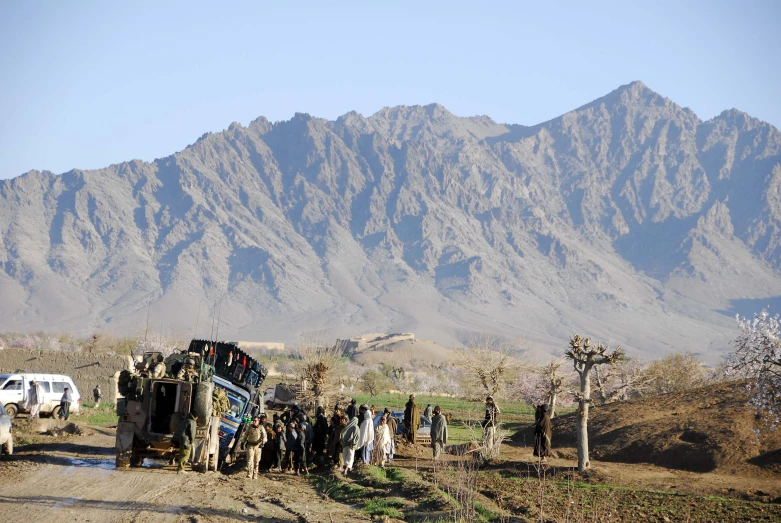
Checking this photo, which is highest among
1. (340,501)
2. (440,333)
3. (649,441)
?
(440,333)

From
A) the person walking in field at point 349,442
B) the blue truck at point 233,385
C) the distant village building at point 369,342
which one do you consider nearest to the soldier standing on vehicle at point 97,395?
the blue truck at point 233,385

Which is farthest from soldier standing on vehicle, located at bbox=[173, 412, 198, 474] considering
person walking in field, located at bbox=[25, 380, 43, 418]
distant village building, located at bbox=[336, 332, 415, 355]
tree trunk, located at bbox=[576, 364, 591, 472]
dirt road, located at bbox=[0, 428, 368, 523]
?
distant village building, located at bbox=[336, 332, 415, 355]

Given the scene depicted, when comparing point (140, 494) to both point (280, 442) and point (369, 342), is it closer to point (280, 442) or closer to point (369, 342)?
point (280, 442)

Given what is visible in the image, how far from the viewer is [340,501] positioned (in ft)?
61.9

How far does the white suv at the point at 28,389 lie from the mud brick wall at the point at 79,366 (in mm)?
7110

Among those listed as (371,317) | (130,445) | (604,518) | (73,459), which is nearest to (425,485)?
(604,518)


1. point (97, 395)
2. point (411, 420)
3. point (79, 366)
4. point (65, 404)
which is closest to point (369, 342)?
point (79, 366)

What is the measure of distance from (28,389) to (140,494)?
14.3 meters

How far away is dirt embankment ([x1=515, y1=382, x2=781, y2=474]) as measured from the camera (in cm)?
2364

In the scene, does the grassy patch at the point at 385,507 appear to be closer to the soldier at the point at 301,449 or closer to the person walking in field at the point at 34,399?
the soldier at the point at 301,449

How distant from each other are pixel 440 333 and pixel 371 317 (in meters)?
18.4

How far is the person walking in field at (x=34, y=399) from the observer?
2953 cm

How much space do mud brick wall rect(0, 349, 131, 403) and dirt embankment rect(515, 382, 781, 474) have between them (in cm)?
1864

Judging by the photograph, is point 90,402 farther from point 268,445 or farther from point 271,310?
point 271,310
